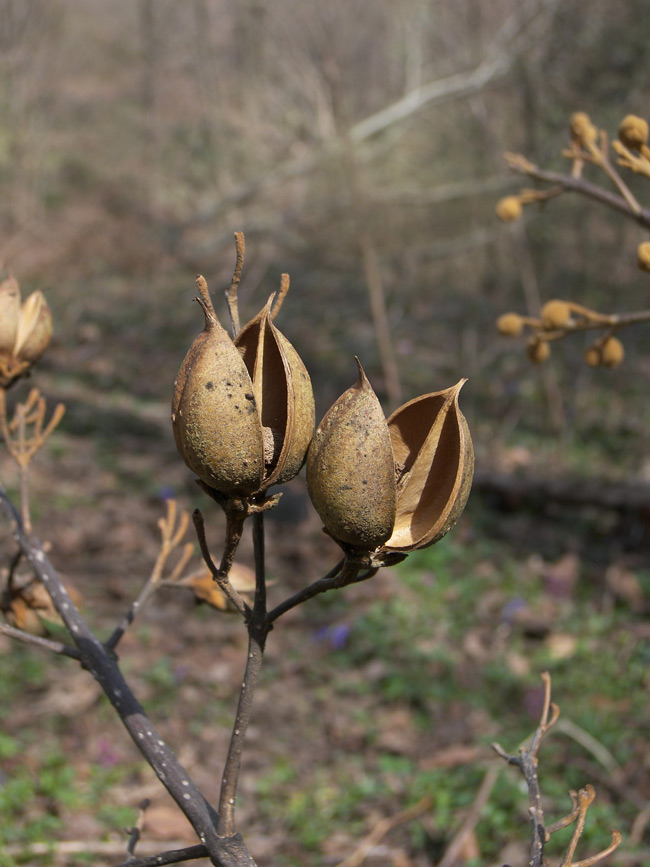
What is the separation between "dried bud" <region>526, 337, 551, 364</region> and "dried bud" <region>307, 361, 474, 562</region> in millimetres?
700

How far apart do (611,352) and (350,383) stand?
5964 millimetres

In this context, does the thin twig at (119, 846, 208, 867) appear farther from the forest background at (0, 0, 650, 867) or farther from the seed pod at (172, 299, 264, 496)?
the forest background at (0, 0, 650, 867)

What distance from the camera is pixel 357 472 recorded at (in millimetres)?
685

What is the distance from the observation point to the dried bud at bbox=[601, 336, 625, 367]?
1395 millimetres

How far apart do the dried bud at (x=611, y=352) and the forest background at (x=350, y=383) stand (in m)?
0.99

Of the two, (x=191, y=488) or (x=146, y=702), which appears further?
(x=191, y=488)

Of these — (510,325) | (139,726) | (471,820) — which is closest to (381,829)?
(471,820)

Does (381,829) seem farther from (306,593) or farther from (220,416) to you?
(220,416)

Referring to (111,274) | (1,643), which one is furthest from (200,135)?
(1,643)

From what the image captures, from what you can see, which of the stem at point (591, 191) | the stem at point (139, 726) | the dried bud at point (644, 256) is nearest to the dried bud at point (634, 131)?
the stem at point (591, 191)

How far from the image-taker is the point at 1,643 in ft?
12.0

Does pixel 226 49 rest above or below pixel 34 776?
above

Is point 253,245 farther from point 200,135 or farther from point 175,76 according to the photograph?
point 175,76

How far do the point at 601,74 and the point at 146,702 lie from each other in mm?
6931
